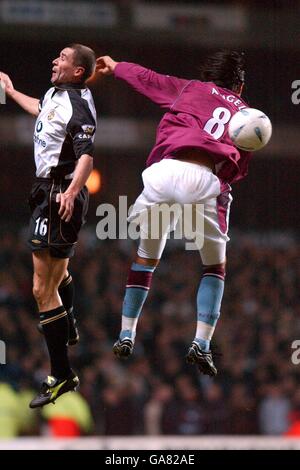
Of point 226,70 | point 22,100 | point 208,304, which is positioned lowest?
point 208,304

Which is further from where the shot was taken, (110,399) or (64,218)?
(110,399)

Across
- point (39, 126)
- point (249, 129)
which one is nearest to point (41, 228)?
point (39, 126)

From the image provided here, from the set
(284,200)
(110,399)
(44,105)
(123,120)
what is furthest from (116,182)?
(44,105)

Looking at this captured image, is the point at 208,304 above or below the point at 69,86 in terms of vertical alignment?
below

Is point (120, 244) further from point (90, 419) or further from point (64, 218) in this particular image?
point (64, 218)

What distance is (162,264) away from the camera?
17.6 metres

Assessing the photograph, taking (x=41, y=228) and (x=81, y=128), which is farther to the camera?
(x=41, y=228)

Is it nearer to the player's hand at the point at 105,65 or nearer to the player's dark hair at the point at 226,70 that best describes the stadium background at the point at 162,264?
the player's hand at the point at 105,65

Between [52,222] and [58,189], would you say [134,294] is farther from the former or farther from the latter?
[58,189]

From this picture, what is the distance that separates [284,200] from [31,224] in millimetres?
11021

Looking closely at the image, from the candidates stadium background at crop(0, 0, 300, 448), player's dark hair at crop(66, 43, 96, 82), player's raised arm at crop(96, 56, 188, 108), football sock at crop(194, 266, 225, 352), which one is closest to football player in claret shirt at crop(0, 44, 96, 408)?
player's dark hair at crop(66, 43, 96, 82)

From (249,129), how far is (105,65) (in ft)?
3.98

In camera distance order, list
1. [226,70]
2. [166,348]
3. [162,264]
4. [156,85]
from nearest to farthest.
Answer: [156,85]
[226,70]
[166,348]
[162,264]

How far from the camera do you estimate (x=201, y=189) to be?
7773mm
